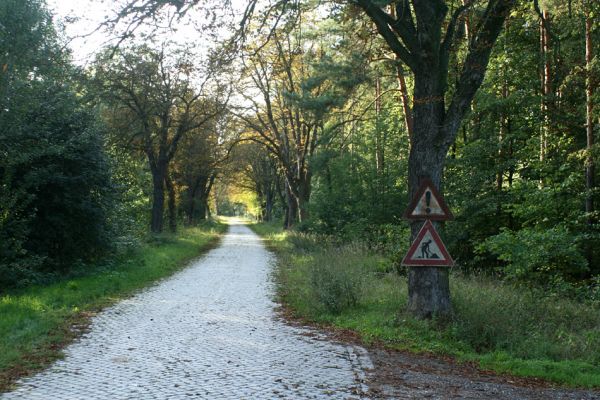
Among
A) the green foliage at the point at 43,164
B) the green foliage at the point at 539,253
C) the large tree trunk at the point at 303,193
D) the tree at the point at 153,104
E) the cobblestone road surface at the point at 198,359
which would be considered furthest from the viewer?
the large tree trunk at the point at 303,193

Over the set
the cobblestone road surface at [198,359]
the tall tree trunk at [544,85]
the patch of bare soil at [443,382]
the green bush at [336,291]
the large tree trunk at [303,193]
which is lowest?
the patch of bare soil at [443,382]

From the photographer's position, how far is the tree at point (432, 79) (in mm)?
8398

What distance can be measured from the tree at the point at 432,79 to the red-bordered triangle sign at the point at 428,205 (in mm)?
209

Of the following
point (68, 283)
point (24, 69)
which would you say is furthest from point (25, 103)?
point (68, 283)

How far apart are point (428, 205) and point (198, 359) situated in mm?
4176

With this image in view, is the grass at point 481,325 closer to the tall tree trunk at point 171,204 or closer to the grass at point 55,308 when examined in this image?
the grass at point 55,308

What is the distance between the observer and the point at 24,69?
1170 centimetres

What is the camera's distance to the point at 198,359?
6773 millimetres

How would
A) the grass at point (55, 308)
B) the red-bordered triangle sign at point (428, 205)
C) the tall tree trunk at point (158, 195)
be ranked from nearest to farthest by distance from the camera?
the grass at point (55, 308), the red-bordered triangle sign at point (428, 205), the tall tree trunk at point (158, 195)

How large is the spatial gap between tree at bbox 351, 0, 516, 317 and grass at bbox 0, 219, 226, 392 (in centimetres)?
548

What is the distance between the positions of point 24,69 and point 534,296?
39.1 feet

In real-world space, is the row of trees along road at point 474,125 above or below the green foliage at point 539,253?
above

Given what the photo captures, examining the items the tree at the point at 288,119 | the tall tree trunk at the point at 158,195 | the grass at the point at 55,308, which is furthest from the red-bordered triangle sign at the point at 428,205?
the tall tree trunk at the point at 158,195

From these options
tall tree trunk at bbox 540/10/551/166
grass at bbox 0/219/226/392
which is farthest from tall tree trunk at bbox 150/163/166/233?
tall tree trunk at bbox 540/10/551/166
